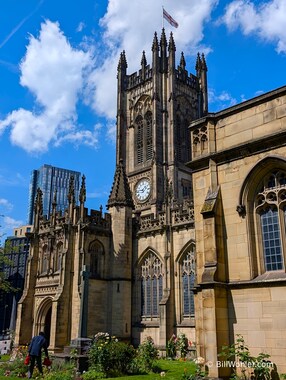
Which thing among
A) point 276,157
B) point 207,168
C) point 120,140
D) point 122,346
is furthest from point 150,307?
point 120,140

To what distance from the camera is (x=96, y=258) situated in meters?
32.7

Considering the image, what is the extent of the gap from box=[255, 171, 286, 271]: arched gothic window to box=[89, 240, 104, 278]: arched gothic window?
1996 centimetres

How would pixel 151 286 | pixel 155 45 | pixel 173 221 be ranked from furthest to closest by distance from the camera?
pixel 155 45
pixel 151 286
pixel 173 221

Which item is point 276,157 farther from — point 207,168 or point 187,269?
point 187,269

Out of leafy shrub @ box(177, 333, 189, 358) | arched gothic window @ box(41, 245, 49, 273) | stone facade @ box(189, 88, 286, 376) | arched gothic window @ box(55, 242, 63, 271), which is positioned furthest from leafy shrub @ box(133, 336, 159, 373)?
arched gothic window @ box(41, 245, 49, 273)

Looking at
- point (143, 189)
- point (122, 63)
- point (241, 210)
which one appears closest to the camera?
point (241, 210)

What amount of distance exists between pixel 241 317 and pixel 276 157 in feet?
17.5

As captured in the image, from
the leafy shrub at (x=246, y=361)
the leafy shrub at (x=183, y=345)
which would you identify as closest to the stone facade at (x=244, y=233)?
the leafy shrub at (x=246, y=361)

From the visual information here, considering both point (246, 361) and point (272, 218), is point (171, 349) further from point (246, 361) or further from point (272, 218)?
point (272, 218)

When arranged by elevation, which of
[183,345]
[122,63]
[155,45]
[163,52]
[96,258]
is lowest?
[183,345]

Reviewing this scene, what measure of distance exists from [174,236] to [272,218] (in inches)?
694

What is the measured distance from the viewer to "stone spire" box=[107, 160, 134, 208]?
34125 mm

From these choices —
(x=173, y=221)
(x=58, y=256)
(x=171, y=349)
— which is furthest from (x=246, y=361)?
(x=58, y=256)

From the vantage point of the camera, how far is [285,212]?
540 inches
